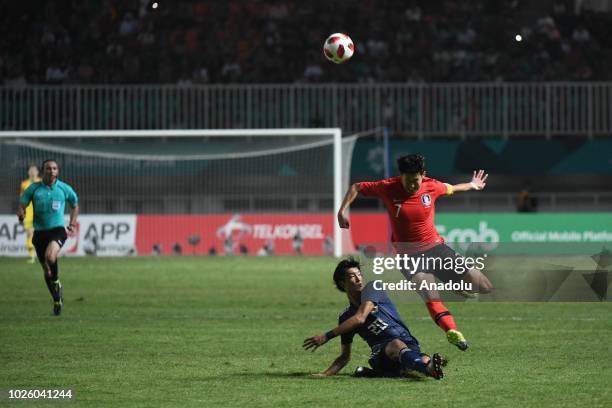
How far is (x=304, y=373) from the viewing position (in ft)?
35.3

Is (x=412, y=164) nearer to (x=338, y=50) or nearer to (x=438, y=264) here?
(x=438, y=264)

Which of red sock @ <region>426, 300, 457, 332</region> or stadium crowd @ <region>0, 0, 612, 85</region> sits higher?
stadium crowd @ <region>0, 0, 612, 85</region>

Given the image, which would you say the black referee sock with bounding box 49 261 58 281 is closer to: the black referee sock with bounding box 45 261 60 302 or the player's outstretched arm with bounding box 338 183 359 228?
the black referee sock with bounding box 45 261 60 302

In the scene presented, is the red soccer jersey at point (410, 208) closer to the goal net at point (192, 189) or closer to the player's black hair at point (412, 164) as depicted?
the player's black hair at point (412, 164)

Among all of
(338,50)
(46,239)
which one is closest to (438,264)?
(46,239)

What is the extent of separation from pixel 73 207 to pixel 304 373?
25.8ft

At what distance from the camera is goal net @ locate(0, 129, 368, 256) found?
31.9 metres

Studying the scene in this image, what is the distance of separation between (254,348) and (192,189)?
20.3 metres

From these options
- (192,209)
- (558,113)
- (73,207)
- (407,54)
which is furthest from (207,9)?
(73,207)

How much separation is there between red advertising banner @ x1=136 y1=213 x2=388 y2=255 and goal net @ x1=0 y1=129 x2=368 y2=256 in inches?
1.1

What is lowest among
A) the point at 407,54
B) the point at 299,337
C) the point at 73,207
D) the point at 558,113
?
the point at 299,337

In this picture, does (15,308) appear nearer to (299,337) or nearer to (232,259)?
(299,337)

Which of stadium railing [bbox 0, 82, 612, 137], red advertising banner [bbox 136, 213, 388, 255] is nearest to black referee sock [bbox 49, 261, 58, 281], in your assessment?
red advertising banner [bbox 136, 213, 388, 255]

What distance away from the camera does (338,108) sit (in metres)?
35.6
